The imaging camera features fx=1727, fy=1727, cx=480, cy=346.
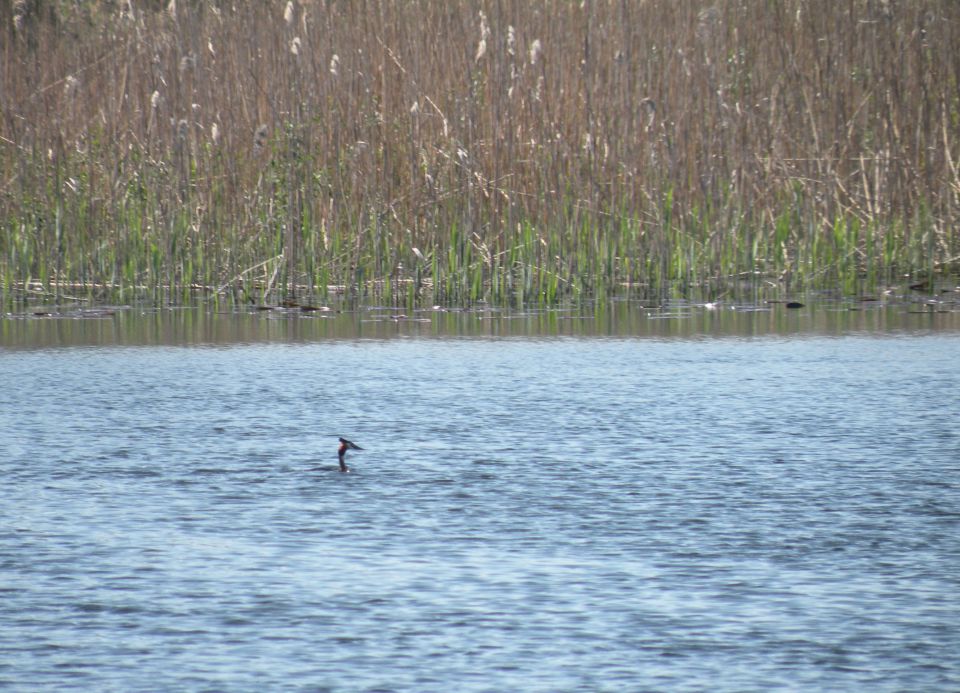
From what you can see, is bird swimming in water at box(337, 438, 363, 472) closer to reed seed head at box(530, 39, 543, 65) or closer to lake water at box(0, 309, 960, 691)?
lake water at box(0, 309, 960, 691)

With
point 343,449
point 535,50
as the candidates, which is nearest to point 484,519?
point 343,449

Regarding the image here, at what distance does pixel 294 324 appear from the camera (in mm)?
9008

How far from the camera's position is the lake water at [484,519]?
3.27 meters

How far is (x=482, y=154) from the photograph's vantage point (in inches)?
399

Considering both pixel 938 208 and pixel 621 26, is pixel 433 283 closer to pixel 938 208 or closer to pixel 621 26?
pixel 621 26

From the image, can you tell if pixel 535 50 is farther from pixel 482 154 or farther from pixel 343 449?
pixel 343 449

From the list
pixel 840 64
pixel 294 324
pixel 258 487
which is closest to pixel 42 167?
pixel 294 324

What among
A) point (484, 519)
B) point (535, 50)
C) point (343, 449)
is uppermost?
point (535, 50)

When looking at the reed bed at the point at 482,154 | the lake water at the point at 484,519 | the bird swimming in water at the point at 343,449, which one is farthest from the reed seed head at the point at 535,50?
the bird swimming in water at the point at 343,449

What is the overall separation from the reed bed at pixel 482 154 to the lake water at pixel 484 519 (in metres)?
2.09

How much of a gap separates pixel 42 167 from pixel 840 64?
15.9ft

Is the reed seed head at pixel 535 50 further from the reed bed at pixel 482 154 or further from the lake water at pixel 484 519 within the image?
the lake water at pixel 484 519

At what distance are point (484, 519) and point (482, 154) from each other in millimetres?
5908

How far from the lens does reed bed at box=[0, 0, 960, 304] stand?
995 cm
